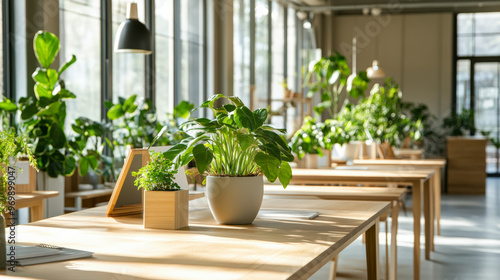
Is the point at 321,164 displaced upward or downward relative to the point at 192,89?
downward

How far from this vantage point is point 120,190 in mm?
2207

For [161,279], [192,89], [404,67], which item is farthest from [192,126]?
[404,67]

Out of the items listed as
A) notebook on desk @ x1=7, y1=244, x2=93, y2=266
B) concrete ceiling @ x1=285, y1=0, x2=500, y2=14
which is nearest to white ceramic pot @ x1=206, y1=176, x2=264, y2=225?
notebook on desk @ x1=7, y1=244, x2=93, y2=266

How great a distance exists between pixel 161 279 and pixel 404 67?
1276cm

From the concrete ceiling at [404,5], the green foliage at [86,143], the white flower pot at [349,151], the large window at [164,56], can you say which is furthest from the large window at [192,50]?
the concrete ceiling at [404,5]

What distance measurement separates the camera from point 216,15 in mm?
8250

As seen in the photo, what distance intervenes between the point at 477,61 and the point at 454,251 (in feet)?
27.8

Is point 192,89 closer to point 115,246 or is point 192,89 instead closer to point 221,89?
point 221,89

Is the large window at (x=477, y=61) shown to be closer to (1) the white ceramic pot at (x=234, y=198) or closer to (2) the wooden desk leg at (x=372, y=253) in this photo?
(2) the wooden desk leg at (x=372, y=253)

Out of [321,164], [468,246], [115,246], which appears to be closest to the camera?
[115,246]

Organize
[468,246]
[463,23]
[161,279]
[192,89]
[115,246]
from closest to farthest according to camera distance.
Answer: [161,279] → [115,246] → [468,246] → [192,89] → [463,23]

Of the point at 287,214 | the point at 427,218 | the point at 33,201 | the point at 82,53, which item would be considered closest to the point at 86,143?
the point at 82,53

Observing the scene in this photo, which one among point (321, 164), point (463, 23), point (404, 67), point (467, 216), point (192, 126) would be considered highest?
point (463, 23)

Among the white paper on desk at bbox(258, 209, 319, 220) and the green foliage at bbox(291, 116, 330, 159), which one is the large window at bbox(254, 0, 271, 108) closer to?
the green foliage at bbox(291, 116, 330, 159)
